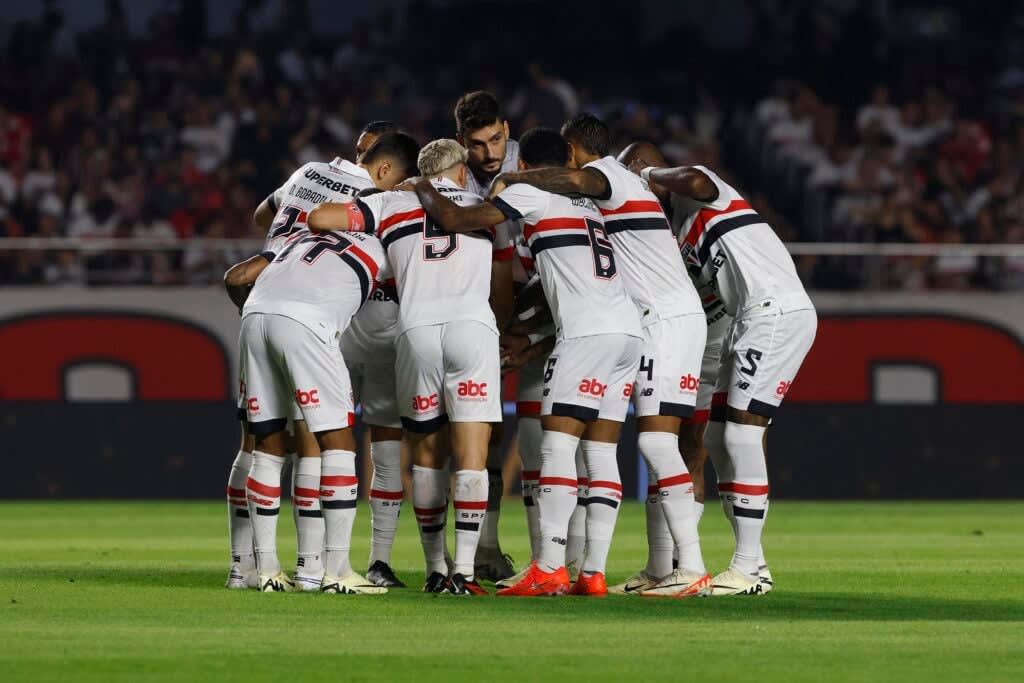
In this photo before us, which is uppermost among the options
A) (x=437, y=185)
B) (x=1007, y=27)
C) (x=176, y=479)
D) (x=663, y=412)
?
(x=1007, y=27)

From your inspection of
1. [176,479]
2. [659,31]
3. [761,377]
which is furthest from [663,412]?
[659,31]

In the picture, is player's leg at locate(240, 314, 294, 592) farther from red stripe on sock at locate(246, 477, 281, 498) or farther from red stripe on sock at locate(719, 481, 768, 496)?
red stripe on sock at locate(719, 481, 768, 496)

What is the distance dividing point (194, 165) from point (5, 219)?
7.81ft

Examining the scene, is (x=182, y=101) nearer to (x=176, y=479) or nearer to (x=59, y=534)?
(x=176, y=479)

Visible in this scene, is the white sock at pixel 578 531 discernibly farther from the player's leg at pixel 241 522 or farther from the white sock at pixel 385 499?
the player's leg at pixel 241 522

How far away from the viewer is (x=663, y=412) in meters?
9.12

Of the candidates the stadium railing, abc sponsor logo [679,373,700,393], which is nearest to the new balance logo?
abc sponsor logo [679,373,700,393]

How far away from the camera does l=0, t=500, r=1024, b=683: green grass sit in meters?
6.19

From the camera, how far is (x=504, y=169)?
33.6ft

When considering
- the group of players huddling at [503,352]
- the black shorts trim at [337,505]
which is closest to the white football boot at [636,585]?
the group of players huddling at [503,352]

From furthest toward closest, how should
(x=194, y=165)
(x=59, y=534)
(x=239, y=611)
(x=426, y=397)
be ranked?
(x=194, y=165) < (x=59, y=534) < (x=426, y=397) < (x=239, y=611)

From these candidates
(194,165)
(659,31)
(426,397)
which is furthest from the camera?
(659,31)

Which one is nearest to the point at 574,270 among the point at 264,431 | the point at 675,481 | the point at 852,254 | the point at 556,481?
the point at 556,481

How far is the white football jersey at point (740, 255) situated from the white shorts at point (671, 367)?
1.24ft
